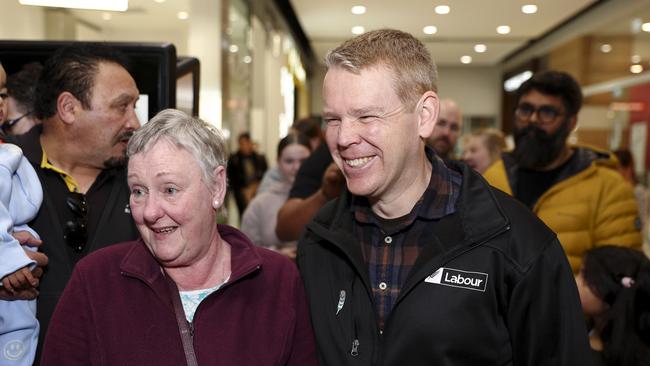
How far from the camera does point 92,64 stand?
2.29 metres

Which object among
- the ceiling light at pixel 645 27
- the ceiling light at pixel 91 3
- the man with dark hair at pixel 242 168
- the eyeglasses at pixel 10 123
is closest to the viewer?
the eyeglasses at pixel 10 123

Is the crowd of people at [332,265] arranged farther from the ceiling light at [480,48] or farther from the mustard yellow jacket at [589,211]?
the ceiling light at [480,48]

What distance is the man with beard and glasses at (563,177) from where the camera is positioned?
10.3 feet

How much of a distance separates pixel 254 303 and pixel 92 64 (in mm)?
1059

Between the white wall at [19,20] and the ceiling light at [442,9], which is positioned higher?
the ceiling light at [442,9]

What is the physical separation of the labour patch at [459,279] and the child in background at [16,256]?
1159 mm

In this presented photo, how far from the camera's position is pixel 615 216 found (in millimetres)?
3141

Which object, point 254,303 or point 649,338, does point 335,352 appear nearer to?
point 254,303

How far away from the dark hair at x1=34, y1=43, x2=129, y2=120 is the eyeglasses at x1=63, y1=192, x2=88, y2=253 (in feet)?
1.11

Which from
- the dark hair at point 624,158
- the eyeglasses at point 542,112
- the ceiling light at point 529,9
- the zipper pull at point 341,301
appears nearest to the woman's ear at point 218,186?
the zipper pull at point 341,301

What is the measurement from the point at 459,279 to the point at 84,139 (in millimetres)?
1364

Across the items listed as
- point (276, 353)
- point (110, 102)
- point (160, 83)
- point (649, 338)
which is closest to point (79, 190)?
point (110, 102)

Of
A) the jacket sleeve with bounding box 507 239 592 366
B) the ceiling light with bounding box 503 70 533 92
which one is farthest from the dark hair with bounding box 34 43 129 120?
the ceiling light with bounding box 503 70 533 92

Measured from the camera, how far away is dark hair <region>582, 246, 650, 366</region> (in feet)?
8.13
